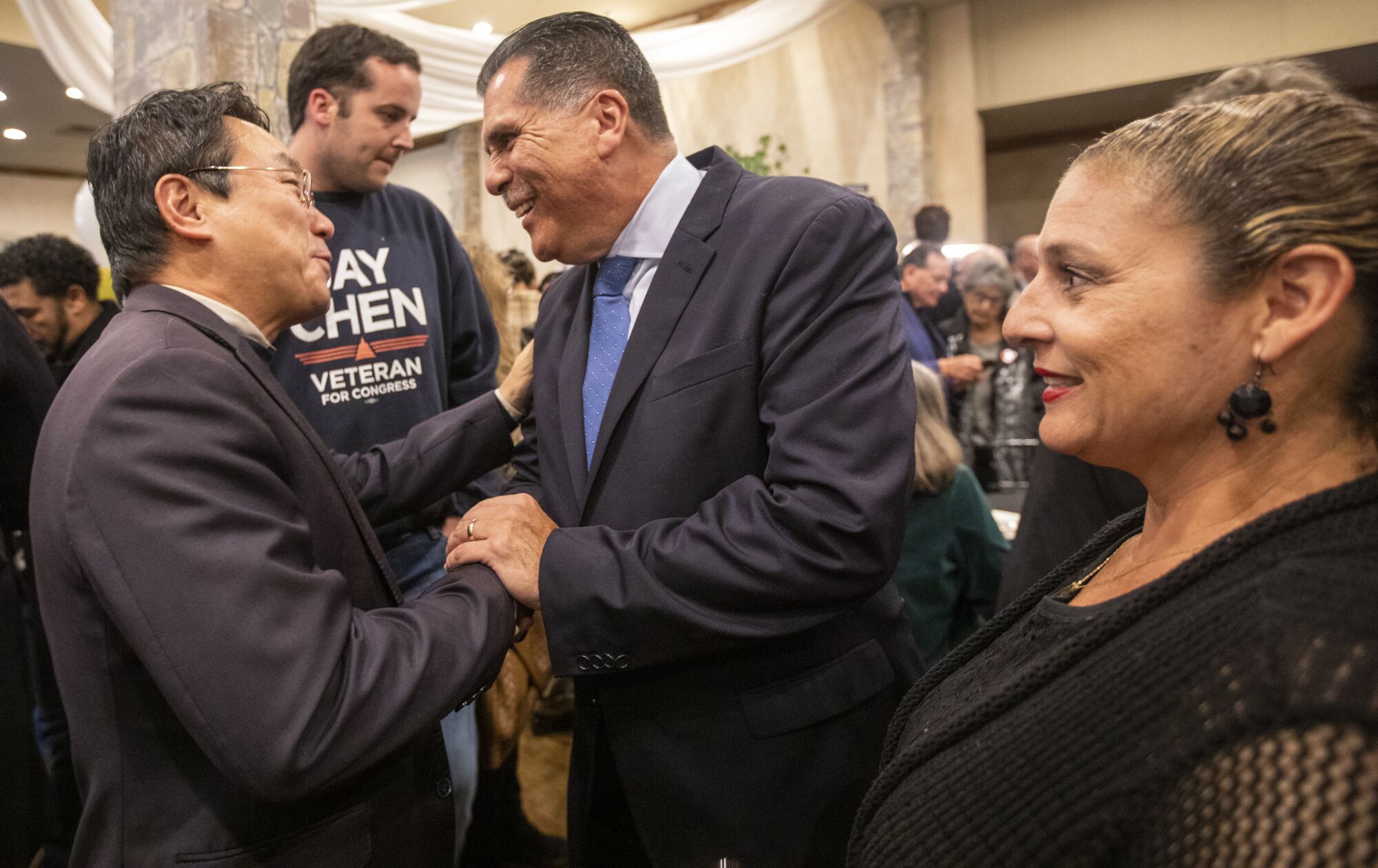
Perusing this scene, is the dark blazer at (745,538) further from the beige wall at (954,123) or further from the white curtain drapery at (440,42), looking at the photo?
the beige wall at (954,123)

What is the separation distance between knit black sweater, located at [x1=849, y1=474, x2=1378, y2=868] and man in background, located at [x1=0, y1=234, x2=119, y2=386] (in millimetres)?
3590

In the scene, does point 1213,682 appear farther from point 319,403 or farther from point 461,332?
point 461,332

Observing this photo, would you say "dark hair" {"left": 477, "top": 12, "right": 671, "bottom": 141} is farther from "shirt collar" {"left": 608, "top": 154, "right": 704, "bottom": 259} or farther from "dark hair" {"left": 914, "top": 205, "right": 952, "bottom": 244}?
"dark hair" {"left": 914, "top": 205, "right": 952, "bottom": 244}

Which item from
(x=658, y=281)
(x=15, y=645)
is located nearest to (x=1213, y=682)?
(x=658, y=281)

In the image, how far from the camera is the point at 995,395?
13.5 ft

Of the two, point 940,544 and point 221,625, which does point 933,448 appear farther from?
point 221,625

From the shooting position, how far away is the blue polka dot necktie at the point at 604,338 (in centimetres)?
157

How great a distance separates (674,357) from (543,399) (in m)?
0.35

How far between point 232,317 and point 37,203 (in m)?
14.3

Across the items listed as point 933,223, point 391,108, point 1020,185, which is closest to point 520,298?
point 391,108

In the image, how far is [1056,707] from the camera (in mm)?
868

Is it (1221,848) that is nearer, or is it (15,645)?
(1221,848)

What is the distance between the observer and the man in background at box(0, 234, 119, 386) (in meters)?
3.48

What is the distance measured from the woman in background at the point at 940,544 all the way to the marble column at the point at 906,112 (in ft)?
21.2
